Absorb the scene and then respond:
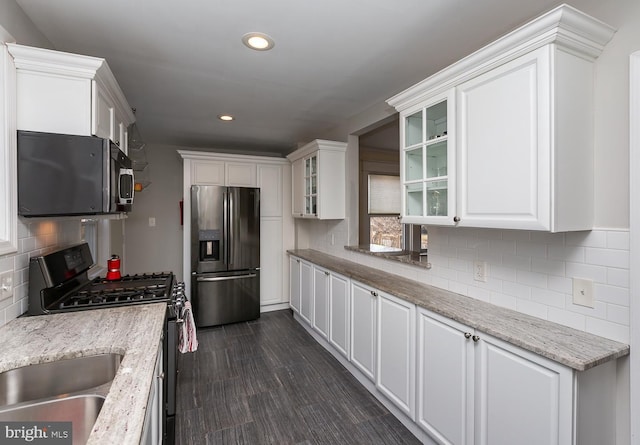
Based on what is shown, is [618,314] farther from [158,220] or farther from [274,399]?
[158,220]

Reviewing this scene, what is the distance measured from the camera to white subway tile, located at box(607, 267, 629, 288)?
1.31 meters

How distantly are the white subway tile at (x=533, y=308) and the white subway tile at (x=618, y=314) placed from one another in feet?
0.84

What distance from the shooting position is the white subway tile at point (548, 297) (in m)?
1.53

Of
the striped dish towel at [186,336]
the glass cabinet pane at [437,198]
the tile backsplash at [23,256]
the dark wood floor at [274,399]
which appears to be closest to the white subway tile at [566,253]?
the glass cabinet pane at [437,198]

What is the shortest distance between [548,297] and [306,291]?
2536mm

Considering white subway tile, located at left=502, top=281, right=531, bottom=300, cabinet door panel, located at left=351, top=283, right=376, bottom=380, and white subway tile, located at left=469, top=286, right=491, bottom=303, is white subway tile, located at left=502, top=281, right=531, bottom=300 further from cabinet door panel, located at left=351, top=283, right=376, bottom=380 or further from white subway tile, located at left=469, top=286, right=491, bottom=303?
cabinet door panel, located at left=351, top=283, right=376, bottom=380

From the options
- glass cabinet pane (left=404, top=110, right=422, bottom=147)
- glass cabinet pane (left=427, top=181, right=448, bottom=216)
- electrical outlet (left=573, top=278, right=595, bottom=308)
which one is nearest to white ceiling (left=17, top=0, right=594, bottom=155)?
glass cabinet pane (left=404, top=110, right=422, bottom=147)

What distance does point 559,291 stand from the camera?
1.54m

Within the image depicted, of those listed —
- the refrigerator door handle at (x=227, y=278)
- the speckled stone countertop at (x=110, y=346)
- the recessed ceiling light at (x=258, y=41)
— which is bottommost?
the refrigerator door handle at (x=227, y=278)

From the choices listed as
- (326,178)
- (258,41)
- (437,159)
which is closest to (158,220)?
(326,178)

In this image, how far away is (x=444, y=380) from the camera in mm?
1731

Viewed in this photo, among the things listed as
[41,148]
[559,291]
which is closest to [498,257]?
[559,291]

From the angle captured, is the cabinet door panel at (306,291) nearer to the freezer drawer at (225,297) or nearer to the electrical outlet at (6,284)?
the freezer drawer at (225,297)

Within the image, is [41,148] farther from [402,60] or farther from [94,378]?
[402,60]
